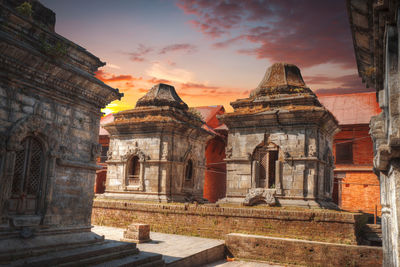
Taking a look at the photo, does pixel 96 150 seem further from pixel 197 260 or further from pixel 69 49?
pixel 197 260

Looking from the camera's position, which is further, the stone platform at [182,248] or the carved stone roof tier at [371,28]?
the stone platform at [182,248]

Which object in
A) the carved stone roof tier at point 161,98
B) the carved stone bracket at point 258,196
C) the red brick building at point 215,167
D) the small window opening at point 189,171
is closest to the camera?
the carved stone bracket at point 258,196

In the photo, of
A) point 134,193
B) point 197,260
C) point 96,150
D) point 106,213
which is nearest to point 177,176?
point 134,193

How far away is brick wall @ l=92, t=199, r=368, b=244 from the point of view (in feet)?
39.2

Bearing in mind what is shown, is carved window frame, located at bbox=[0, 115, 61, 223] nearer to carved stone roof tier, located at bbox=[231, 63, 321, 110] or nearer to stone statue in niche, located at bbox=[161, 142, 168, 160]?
stone statue in niche, located at bbox=[161, 142, 168, 160]

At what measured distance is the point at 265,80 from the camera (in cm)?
1716

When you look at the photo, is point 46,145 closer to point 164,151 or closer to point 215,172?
point 164,151

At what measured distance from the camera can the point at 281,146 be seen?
15.0 m

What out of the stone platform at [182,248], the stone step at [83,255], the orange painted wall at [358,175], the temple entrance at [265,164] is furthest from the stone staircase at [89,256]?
the orange painted wall at [358,175]

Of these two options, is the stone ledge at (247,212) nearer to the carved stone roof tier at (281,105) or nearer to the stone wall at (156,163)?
the stone wall at (156,163)

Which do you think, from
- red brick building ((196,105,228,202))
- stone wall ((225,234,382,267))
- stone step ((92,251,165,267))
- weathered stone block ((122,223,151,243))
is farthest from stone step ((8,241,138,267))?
red brick building ((196,105,228,202))

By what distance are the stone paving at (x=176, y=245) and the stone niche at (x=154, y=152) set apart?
12.4ft

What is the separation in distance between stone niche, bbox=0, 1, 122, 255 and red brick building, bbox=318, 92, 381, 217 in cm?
1781

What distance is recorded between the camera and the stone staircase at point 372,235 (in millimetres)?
12800
